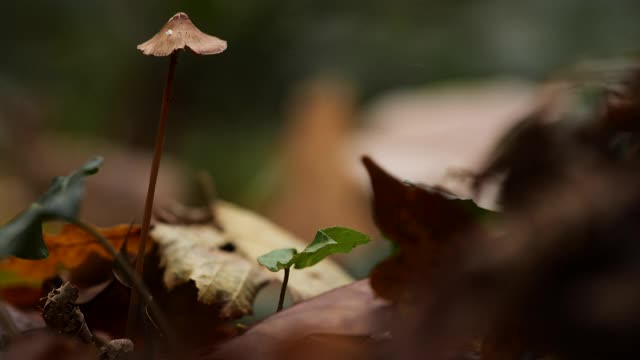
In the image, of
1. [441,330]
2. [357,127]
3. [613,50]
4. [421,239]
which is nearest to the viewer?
[441,330]

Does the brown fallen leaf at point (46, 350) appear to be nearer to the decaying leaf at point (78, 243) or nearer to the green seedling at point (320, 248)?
the green seedling at point (320, 248)

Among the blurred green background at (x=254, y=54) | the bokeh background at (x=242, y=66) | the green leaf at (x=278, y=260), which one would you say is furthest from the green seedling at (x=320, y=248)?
the blurred green background at (x=254, y=54)

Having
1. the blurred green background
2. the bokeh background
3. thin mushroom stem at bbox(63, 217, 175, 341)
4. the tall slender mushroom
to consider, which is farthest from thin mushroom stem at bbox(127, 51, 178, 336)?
the blurred green background

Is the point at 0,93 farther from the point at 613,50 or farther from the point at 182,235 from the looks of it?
the point at 182,235

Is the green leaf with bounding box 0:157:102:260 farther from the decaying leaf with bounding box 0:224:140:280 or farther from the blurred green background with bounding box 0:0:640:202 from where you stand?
the blurred green background with bounding box 0:0:640:202

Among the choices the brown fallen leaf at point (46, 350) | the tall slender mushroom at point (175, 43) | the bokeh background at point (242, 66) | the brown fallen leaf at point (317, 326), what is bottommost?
the brown fallen leaf at point (46, 350)

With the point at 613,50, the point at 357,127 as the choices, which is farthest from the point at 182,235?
the point at 613,50
